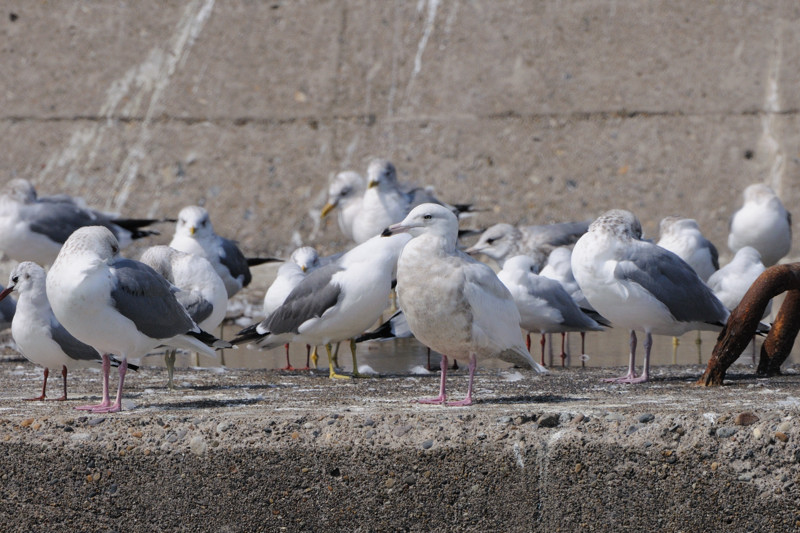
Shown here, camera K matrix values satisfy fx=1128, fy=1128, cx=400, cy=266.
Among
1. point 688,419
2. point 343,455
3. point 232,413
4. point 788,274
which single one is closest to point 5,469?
point 232,413

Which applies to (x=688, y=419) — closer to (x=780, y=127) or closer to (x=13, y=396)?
(x=13, y=396)

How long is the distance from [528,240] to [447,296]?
5192 millimetres

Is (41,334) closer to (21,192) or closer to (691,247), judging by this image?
(691,247)

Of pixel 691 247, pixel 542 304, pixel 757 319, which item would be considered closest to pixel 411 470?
pixel 757 319

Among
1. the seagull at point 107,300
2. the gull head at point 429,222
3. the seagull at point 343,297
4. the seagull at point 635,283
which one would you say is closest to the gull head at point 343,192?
the seagull at point 343,297

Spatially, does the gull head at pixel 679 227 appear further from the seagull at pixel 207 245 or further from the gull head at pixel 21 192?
the gull head at pixel 21 192

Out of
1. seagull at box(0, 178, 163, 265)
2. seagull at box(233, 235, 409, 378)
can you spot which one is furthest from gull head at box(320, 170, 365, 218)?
seagull at box(233, 235, 409, 378)

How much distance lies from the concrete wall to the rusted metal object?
6872 mm

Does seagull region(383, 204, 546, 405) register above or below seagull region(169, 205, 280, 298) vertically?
below

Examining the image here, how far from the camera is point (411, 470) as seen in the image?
3.92 meters

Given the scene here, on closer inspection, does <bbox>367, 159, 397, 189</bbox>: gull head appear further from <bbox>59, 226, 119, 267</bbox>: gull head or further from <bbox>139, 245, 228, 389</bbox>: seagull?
<bbox>59, 226, 119, 267</bbox>: gull head

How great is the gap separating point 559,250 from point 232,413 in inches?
188

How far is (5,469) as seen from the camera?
4059 mm

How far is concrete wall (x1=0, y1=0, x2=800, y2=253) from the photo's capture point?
12.9m
